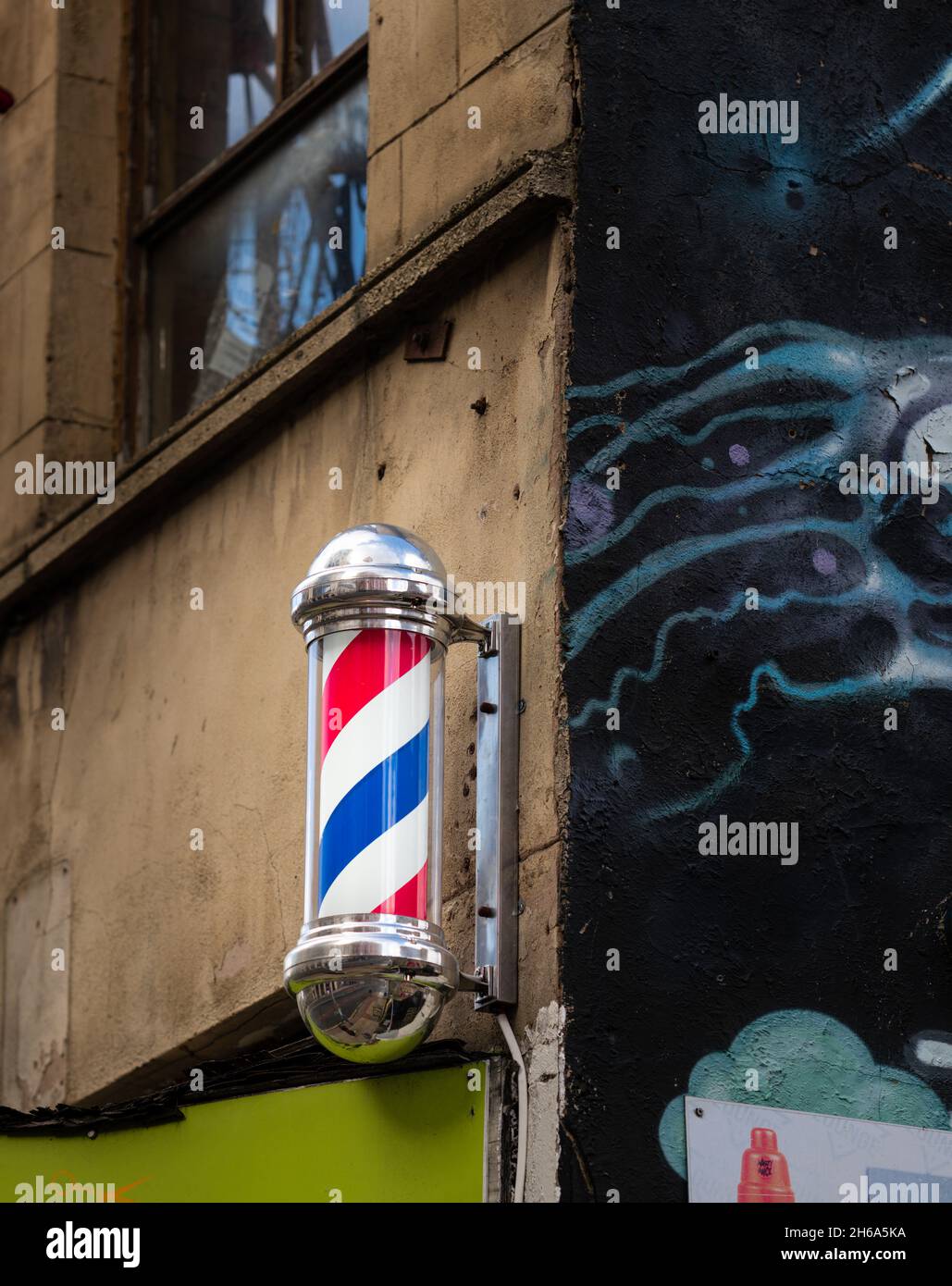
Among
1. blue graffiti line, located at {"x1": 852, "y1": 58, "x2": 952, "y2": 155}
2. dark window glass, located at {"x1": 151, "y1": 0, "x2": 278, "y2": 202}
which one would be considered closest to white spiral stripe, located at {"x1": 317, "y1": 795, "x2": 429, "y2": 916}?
blue graffiti line, located at {"x1": 852, "y1": 58, "x2": 952, "y2": 155}

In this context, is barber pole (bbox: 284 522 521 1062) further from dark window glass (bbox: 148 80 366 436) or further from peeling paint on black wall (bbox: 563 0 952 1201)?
dark window glass (bbox: 148 80 366 436)

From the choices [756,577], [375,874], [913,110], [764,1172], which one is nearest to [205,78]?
[913,110]

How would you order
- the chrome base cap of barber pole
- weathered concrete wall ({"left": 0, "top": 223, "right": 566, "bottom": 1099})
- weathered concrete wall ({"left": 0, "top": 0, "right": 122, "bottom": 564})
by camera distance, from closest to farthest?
the chrome base cap of barber pole, weathered concrete wall ({"left": 0, "top": 223, "right": 566, "bottom": 1099}), weathered concrete wall ({"left": 0, "top": 0, "right": 122, "bottom": 564})

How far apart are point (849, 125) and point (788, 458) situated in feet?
3.20

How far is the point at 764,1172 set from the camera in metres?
4.81

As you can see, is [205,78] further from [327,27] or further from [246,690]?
[246,690]

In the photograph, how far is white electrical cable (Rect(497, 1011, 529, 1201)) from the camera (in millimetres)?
4777

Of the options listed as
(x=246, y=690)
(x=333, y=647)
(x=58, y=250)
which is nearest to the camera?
(x=333, y=647)

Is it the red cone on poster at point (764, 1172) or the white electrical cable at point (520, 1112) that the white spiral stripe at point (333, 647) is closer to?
the white electrical cable at point (520, 1112)

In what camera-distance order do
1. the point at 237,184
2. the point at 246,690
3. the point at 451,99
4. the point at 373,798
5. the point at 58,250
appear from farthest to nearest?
the point at 58,250 → the point at 237,184 → the point at 246,690 → the point at 451,99 → the point at 373,798

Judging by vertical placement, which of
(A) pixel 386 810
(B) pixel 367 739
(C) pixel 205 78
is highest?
(C) pixel 205 78

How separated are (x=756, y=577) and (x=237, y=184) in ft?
10.6

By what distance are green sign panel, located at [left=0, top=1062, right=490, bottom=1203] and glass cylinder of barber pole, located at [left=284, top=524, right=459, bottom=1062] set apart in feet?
0.95

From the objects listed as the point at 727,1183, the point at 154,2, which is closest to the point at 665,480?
the point at 727,1183
